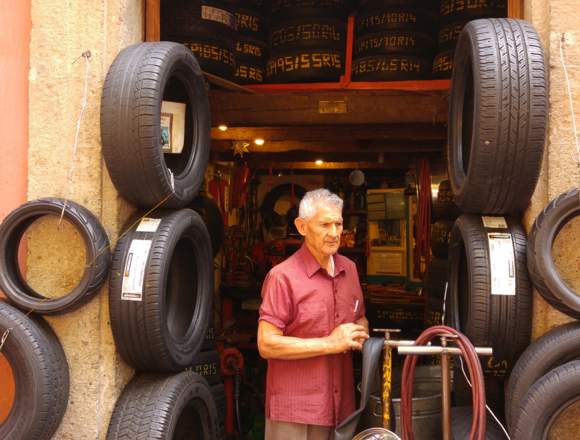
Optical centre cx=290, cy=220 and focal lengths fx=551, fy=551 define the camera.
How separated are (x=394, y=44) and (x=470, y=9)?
1.72 ft

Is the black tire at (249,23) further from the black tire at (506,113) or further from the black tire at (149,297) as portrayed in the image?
the black tire at (506,113)

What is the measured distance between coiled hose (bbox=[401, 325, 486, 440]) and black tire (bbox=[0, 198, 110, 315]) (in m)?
1.31

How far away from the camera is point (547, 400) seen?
1875 mm

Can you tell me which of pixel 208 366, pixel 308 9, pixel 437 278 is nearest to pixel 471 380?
pixel 208 366

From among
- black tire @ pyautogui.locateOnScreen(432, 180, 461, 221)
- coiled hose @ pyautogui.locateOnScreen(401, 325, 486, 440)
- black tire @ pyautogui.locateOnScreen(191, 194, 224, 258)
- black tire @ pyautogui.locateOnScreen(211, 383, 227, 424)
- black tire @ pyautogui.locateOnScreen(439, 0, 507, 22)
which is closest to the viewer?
coiled hose @ pyautogui.locateOnScreen(401, 325, 486, 440)

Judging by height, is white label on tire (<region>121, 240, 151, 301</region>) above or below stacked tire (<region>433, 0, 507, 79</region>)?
below

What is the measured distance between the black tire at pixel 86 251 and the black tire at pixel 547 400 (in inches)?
68.2

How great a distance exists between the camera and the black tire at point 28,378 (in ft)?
7.27

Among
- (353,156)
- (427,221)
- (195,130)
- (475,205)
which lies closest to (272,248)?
(353,156)

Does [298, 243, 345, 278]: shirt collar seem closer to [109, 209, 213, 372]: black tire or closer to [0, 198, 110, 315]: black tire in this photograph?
[109, 209, 213, 372]: black tire

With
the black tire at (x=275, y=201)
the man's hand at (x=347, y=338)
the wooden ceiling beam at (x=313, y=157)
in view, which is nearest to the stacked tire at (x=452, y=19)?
the man's hand at (x=347, y=338)

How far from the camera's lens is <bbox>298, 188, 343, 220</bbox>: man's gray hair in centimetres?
245

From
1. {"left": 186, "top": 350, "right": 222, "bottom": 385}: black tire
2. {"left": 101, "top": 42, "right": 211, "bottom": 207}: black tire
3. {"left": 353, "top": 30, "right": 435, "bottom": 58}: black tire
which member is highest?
{"left": 353, "top": 30, "right": 435, "bottom": 58}: black tire

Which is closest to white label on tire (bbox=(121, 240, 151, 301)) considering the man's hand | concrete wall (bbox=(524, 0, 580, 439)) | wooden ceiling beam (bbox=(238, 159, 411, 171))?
the man's hand
